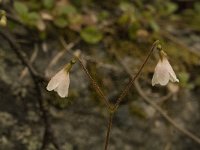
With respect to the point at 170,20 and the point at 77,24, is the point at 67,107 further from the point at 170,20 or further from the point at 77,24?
the point at 170,20

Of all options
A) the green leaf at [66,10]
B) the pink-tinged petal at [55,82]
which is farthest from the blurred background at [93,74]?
the pink-tinged petal at [55,82]

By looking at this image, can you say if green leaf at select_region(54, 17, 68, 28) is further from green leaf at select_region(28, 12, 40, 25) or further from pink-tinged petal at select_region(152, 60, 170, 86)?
pink-tinged petal at select_region(152, 60, 170, 86)

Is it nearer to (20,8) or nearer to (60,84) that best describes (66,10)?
(20,8)

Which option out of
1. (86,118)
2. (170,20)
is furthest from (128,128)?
(170,20)

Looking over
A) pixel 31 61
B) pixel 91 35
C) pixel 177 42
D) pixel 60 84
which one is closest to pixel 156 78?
pixel 60 84

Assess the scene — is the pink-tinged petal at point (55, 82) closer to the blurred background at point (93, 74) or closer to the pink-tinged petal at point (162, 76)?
the pink-tinged petal at point (162, 76)

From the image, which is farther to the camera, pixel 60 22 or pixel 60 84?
pixel 60 22
